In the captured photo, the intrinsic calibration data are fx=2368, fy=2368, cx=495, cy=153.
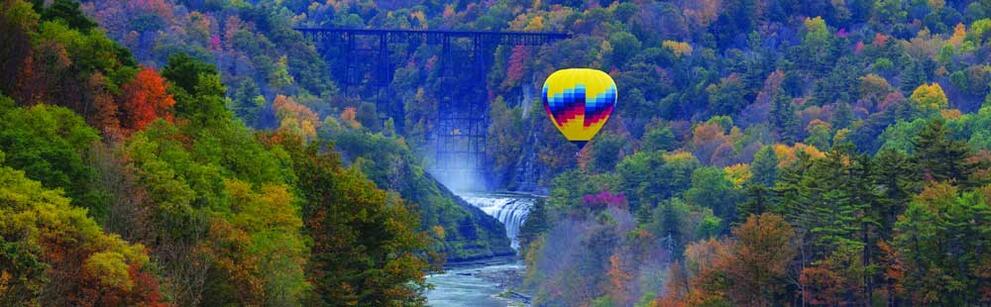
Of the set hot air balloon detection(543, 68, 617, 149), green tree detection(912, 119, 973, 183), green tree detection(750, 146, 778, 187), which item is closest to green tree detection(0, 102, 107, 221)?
green tree detection(912, 119, 973, 183)

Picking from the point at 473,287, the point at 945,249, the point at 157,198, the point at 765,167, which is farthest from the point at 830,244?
the point at 765,167

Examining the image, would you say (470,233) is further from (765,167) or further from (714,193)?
(714,193)

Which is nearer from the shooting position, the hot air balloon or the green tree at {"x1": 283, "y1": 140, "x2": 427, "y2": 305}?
the green tree at {"x1": 283, "y1": 140, "x2": 427, "y2": 305}

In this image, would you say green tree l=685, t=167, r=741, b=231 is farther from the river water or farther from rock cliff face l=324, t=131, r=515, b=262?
rock cliff face l=324, t=131, r=515, b=262

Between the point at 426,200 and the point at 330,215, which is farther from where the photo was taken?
the point at 426,200

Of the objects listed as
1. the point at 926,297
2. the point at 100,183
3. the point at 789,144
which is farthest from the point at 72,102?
the point at 789,144

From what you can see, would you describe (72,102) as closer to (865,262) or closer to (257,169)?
(257,169)

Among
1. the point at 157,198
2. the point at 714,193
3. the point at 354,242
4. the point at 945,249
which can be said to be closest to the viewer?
the point at 157,198
